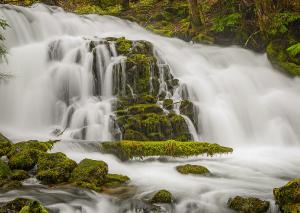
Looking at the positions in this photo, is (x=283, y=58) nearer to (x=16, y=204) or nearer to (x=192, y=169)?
(x=192, y=169)

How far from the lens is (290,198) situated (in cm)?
582

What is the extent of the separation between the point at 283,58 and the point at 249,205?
1092 centimetres

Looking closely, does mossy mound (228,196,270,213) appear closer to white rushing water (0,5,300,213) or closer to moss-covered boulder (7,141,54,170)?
white rushing water (0,5,300,213)

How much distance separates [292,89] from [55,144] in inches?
367

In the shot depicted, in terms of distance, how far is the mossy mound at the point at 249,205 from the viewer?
6047 mm

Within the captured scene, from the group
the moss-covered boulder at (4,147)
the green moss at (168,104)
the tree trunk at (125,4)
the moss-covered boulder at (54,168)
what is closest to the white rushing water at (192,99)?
the moss-covered boulder at (54,168)

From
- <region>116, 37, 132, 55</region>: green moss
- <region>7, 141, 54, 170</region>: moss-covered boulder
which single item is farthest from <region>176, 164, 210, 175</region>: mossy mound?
<region>116, 37, 132, 55</region>: green moss

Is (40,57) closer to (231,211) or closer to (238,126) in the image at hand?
(238,126)

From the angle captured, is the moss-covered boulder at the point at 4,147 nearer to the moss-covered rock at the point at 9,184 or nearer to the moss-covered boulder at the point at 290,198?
the moss-covered rock at the point at 9,184

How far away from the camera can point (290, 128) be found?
494 inches

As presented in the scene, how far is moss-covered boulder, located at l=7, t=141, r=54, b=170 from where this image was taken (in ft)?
24.8

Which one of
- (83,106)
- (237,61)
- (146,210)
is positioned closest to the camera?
(146,210)

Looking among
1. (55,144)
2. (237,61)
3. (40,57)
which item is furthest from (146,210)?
(237,61)

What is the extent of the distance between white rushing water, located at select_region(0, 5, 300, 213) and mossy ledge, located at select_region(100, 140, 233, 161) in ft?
0.75
